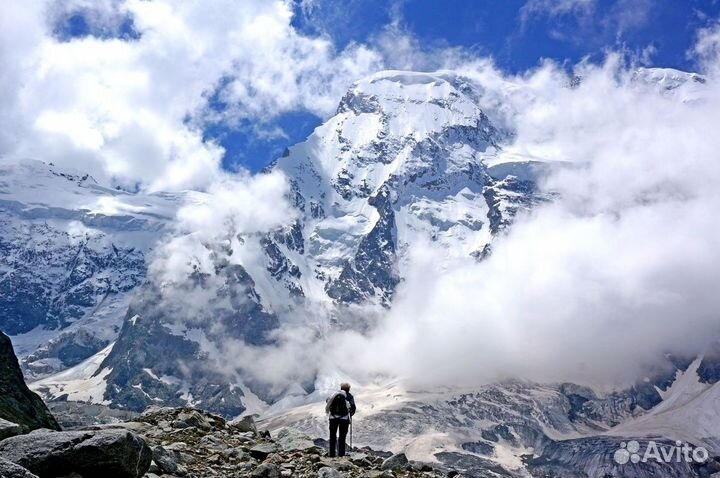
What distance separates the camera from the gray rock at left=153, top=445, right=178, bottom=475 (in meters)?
19.4

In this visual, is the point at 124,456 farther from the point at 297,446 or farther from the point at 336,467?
the point at 297,446

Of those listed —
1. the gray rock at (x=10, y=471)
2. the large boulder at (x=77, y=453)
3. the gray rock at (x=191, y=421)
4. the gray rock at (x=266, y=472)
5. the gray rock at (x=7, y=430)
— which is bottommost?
the gray rock at (x=10, y=471)

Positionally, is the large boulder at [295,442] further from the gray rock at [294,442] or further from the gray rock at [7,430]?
the gray rock at [7,430]

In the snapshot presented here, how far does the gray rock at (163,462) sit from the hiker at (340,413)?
8.40 metres

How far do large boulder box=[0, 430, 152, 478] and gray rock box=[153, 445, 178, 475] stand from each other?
3.79m

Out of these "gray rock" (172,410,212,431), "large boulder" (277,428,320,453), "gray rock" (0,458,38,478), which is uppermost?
"gray rock" (172,410,212,431)

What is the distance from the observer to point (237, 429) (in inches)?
1260

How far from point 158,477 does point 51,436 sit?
4.06 m

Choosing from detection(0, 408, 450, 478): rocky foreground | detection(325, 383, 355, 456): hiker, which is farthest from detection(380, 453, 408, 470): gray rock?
detection(325, 383, 355, 456): hiker

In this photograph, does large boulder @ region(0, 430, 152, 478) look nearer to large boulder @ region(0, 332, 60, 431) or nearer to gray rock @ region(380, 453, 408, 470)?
gray rock @ region(380, 453, 408, 470)

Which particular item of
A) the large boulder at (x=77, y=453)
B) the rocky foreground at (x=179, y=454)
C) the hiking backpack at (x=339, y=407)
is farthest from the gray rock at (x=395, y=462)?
the large boulder at (x=77, y=453)

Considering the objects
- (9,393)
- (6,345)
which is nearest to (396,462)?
(9,393)

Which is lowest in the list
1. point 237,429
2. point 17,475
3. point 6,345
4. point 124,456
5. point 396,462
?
point 17,475

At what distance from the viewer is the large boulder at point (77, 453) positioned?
14.2m
